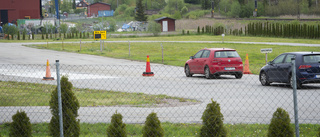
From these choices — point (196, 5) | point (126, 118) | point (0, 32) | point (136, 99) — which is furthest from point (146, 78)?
point (196, 5)

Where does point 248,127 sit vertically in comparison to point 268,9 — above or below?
below

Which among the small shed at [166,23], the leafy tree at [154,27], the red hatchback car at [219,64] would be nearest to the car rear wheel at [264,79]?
the red hatchback car at [219,64]

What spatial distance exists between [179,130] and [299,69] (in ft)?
29.3

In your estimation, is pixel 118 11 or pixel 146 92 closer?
pixel 146 92

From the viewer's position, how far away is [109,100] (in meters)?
14.2

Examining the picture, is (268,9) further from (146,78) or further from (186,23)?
(146,78)

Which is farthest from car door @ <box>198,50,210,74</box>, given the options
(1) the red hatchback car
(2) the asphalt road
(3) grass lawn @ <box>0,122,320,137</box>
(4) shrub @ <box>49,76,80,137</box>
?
(4) shrub @ <box>49,76,80,137</box>

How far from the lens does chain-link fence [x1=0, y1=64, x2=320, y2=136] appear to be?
9805mm

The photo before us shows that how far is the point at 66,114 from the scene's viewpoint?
7.69 m

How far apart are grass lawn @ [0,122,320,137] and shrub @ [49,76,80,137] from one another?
1.57 m

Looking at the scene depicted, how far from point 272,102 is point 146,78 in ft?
30.4

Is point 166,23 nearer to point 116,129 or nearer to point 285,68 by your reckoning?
point 285,68

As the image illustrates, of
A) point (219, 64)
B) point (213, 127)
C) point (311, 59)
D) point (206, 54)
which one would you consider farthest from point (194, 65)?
point (213, 127)

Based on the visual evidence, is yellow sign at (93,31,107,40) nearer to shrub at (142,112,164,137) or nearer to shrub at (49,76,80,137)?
shrub at (49,76,80,137)
